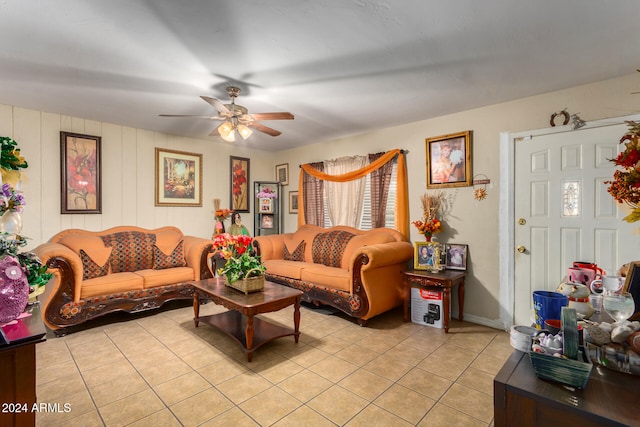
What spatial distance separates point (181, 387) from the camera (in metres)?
2.23

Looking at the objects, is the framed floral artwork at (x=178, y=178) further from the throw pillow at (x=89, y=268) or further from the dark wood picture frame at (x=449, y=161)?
the dark wood picture frame at (x=449, y=161)

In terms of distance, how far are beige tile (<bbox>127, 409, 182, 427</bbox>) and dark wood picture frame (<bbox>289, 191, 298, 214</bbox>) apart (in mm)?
4021

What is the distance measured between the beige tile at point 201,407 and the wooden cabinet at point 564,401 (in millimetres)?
1678

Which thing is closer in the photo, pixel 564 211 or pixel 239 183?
pixel 564 211

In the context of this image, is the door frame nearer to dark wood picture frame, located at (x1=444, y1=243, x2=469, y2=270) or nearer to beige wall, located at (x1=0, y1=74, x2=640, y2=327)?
beige wall, located at (x1=0, y1=74, x2=640, y2=327)

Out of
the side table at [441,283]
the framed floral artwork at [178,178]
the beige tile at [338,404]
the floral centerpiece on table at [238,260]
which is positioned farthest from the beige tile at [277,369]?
the framed floral artwork at [178,178]

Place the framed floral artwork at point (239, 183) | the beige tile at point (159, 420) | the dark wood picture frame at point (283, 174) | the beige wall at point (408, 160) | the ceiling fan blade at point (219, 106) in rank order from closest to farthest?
the beige tile at point (159, 420), the ceiling fan blade at point (219, 106), the beige wall at point (408, 160), the framed floral artwork at point (239, 183), the dark wood picture frame at point (283, 174)

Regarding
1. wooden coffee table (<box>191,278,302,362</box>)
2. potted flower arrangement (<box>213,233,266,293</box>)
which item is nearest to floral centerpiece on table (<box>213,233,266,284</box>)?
potted flower arrangement (<box>213,233,266,293</box>)

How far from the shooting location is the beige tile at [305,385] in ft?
7.04

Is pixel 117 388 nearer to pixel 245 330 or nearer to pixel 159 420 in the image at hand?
pixel 159 420

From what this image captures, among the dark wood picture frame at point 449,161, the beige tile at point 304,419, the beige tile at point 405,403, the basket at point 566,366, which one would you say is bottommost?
the beige tile at point 405,403

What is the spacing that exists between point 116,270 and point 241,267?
2.08 metres

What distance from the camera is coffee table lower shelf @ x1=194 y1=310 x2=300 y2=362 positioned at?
2.67 meters

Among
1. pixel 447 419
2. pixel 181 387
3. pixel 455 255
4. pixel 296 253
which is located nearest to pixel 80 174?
pixel 296 253
